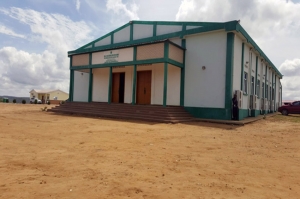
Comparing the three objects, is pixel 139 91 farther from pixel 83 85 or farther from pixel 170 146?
pixel 170 146

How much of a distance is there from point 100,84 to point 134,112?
7.37 m

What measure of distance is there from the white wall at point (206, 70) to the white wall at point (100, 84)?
7765 mm

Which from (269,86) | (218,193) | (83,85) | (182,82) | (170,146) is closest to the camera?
(218,193)

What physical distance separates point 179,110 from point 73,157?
9596 mm

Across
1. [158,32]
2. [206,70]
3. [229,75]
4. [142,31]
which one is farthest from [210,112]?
[142,31]

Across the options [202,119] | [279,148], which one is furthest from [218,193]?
[202,119]

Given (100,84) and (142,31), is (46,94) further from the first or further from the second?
(142,31)

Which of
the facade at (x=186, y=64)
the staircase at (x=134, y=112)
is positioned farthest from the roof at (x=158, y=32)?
the staircase at (x=134, y=112)

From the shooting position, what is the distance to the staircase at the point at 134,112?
39.1 ft

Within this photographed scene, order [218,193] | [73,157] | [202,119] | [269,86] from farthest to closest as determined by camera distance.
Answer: [269,86] < [202,119] < [73,157] < [218,193]

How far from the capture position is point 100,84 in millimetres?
19203

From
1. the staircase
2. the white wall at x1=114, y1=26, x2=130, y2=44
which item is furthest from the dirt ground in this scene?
the white wall at x1=114, y1=26, x2=130, y2=44

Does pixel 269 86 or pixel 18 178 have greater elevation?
pixel 269 86

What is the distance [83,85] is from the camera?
2045cm
